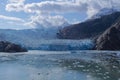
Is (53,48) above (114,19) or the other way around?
the other way around

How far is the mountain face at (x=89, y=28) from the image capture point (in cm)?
15570

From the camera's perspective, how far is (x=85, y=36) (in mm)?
156625

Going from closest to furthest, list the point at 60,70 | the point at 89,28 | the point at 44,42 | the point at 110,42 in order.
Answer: the point at 60,70 < the point at 110,42 < the point at 44,42 < the point at 89,28

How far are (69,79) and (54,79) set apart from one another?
110 cm

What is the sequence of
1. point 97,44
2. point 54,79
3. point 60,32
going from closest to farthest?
point 54,79 < point 97,44 < point 60,32

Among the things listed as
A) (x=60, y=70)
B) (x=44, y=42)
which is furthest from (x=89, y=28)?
(x=60, y=70)

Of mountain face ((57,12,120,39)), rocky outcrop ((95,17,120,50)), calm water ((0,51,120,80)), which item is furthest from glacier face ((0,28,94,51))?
calm water ((0,51,120,80))

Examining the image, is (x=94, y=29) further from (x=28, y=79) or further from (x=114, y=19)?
(x=28, y=79)

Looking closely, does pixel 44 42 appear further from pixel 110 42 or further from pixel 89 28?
pixel 89 28

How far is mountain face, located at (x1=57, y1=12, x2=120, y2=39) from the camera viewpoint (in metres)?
156

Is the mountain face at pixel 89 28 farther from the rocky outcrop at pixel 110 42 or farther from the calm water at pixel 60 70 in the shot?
the calm water at pixel 60 70

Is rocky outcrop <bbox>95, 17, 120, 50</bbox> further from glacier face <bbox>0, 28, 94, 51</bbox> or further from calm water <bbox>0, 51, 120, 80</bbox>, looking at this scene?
calm water <bbox>0, 51, 120, 80</bbox>

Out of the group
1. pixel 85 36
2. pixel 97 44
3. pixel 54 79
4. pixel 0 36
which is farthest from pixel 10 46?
pixel 85 36

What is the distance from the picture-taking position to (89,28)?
161 m
